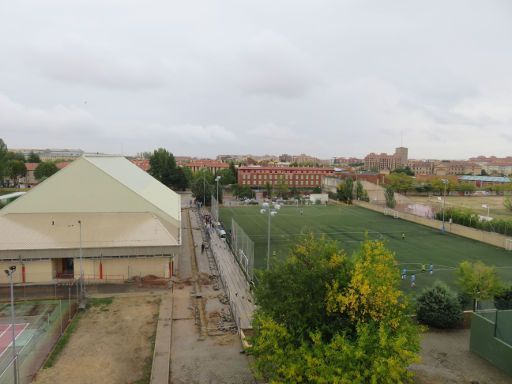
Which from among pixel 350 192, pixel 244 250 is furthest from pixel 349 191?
pixel 244 250

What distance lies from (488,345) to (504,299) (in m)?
4.21

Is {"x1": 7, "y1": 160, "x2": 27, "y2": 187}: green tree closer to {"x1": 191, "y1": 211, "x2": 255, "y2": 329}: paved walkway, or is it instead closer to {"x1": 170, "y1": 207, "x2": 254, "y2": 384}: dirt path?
{"x1": 191, "y1": 211, "x2": 255, "y2": 329}: paved walkway

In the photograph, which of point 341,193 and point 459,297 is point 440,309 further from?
point 341,193

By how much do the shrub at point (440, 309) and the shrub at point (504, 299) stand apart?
169 cm

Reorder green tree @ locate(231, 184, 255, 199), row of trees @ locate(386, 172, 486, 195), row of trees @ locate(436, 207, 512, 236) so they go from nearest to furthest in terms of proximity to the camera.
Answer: row of trees @ locate(436, 207, 512, 236), green tree @ locate(231, 184, 255, 199), row of trees @ locate(386, 172, 486, 195)

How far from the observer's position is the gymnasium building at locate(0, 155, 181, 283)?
2408 centimetres

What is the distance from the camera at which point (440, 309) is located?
60.0 feet

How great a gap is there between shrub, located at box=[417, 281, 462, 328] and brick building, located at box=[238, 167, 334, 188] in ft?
256

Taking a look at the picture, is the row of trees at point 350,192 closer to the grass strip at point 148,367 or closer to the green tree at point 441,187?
the green tree at point 441,187

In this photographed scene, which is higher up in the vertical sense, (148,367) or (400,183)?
(400,183)

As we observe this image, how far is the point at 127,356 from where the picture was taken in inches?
616

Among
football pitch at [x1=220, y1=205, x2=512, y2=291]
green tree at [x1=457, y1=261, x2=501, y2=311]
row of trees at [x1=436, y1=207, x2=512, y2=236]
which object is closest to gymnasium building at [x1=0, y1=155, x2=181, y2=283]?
football pitch at [x1=220, y1=205, x2=512, y2=291]

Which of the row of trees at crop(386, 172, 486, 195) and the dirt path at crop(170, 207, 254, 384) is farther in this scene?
the row of trees at crop(386, 172, 486, 195)

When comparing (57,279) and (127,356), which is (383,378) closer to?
(127,356)
